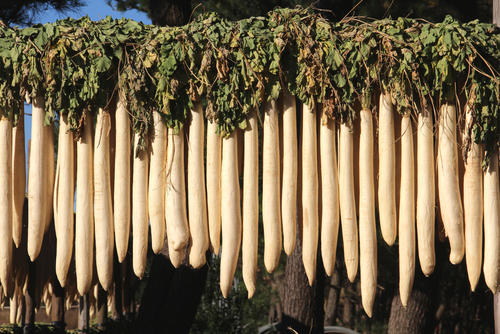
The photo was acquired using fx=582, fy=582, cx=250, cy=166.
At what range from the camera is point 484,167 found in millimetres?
2447

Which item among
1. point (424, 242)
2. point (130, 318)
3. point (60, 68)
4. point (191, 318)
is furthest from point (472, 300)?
point (60, 68)

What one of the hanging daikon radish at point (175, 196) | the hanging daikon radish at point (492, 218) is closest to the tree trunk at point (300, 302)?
the hanging daikon radish at point (492, 218)

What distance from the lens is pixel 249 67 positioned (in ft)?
7.81

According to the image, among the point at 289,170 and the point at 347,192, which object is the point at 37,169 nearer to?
the point at 289,170

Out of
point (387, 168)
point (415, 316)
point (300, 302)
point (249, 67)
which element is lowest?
point (415, 316)

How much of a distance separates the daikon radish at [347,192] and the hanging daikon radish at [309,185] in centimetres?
11

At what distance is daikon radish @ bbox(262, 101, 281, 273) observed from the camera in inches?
96.5

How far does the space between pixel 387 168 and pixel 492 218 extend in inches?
19.1

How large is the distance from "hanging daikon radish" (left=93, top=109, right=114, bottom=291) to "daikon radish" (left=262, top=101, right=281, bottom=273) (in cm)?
67

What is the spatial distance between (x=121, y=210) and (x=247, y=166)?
572 mm

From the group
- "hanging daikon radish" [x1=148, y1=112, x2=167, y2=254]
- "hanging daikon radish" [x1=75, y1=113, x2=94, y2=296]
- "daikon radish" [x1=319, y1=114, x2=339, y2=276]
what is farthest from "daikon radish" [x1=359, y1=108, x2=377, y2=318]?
"hanging daikon radish" [x1=75, y1=113, x2=94, y2=296]

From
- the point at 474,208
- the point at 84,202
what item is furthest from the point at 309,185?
Answer: the point at 84,202

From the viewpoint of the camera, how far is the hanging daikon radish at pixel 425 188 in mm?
2436

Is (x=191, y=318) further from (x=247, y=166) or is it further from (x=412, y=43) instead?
(x=412, y=43)
